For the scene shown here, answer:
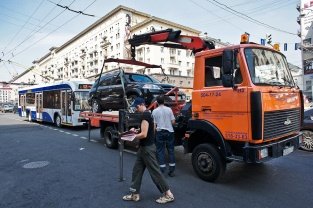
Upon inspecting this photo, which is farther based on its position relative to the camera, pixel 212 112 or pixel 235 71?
pixel 212 112

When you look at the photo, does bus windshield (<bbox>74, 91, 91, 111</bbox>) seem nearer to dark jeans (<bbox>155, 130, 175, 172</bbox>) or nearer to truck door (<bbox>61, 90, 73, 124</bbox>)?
truck door (<bbox>61, 90, 73, 124</bbox>)

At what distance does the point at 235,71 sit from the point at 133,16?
6879 cm

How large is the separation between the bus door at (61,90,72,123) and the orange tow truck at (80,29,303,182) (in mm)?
11192

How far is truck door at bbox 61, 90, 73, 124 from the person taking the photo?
1694 centimetres

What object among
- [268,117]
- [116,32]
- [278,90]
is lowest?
[268,117]

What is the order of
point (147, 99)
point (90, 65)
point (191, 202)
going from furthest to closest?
point (90, 65) → point (147, 99) → point (191, 202)

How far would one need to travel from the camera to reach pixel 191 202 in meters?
5.07

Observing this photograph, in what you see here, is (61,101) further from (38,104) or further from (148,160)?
(148,160)

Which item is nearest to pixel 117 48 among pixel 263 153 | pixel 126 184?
pixel 126 184

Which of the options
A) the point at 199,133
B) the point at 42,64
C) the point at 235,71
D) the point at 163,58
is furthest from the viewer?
the point at 42,64

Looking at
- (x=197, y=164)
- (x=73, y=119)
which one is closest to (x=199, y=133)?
(x=197, y=164)

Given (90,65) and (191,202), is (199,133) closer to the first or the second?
(191,202)

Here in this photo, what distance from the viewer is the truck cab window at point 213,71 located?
19.7 ft

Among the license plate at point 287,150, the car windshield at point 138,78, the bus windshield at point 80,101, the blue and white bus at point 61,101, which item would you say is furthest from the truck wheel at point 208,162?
the bus windshield at point 80,101
